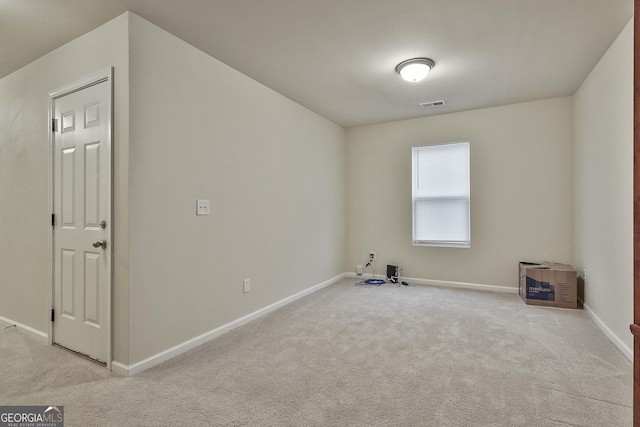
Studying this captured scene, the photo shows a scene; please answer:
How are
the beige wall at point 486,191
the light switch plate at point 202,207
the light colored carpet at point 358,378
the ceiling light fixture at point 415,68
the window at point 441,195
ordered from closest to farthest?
1. the light colored carpet at point 358,378
2. the light switch plate at point 202,207
3. the ceiling light fixture at point 415,68
4. the beige wall at point 486,191
5. the window at point 441,195

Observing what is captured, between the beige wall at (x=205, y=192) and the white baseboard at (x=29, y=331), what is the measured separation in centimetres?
120

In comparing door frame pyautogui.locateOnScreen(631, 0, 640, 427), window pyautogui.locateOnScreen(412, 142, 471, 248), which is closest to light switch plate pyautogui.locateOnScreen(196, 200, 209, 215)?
door frame pyautogui.locateOnScreen(631, 0, 640, 427)

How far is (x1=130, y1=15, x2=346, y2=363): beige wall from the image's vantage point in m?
2.38

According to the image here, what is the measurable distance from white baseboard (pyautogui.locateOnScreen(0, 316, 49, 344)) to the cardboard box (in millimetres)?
4930

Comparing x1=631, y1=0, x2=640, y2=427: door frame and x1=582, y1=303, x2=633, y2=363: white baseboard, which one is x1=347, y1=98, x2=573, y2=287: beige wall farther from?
x1=631, y1=0, x2=640, y2=427: door frame

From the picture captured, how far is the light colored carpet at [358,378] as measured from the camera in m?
1.80

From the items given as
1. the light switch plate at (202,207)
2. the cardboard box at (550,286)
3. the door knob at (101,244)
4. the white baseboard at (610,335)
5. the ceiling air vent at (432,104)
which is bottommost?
the white baseboard at (610,335)

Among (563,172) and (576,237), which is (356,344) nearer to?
(576,237)

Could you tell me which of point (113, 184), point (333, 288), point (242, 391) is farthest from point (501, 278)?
point (113, 184)

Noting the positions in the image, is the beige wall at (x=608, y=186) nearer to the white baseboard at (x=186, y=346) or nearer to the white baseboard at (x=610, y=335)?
the white baseboard at (x=610, y=335)

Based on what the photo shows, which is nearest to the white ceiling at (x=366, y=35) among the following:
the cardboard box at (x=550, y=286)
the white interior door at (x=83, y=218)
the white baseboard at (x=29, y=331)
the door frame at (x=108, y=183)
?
the door frame at (x=108, y=183)

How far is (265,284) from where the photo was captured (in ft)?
11.9

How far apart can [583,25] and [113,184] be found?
372 cm

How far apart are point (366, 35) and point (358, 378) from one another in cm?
260
